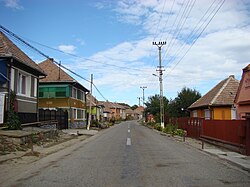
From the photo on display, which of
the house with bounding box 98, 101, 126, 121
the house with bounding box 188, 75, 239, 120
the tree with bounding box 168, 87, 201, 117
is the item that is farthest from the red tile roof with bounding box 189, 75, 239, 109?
the house with bounding box 98, 101, 126, 121

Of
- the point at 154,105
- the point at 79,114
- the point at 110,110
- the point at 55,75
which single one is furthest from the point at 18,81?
the point at 110,110

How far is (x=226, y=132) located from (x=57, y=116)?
21.5 m

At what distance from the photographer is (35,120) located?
2664cm

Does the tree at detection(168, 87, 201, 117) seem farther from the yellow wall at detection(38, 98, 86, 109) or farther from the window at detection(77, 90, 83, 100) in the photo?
the yellow wall at detection(38, 98, 86, 109)

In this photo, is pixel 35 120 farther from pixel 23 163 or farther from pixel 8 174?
pixel 8 174

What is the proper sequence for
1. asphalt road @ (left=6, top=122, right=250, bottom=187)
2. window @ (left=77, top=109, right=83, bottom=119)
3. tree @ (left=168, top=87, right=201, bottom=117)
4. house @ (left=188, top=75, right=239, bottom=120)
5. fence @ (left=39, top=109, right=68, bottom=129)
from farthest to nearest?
tree @ (left=168, top=87, right=201, bottom=117)
window @ (left=77, top=109, right=83, bottom=119)
fence @ (left=39, top=109, right=68, bottom=129)
house @ (left=188, top=75, right=239, bottom=120)
asphalt road @ (left=6, top=122, right=250, bottom=187)

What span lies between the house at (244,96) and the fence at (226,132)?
207cm

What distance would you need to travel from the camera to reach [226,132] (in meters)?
18.9

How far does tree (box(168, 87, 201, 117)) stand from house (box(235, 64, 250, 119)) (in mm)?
27446

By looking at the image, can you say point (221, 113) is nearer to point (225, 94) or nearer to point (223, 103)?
point (223, 103)

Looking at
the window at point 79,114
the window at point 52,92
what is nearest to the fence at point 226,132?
the window at point 52,92

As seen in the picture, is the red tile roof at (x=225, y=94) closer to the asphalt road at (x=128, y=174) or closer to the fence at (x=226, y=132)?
the fence at (x=226, y=132)

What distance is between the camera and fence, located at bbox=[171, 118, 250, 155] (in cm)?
1576

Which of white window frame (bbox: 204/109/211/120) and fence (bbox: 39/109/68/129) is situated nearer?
fence (bbox: 39/109/68/129)
